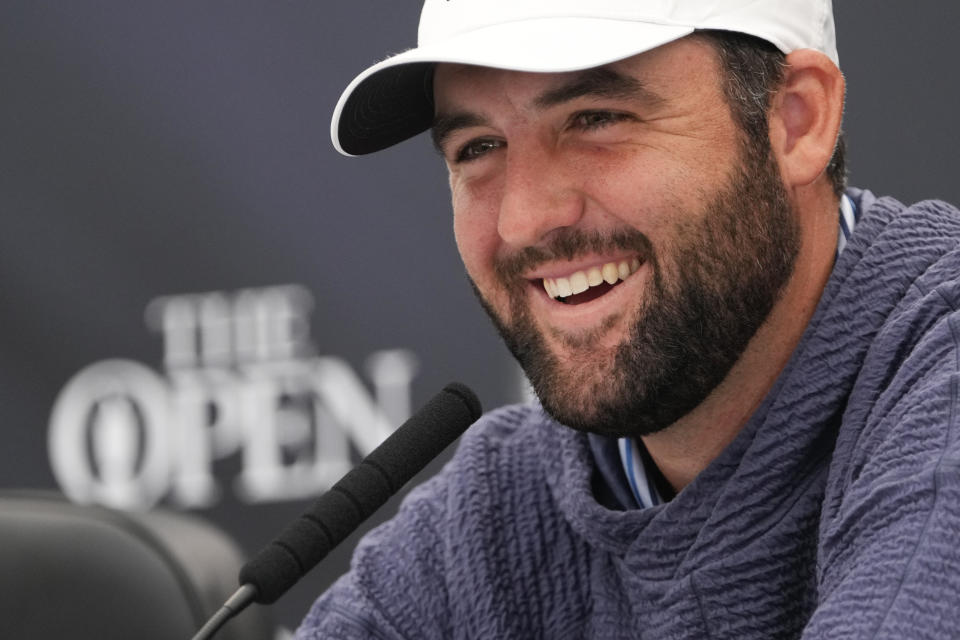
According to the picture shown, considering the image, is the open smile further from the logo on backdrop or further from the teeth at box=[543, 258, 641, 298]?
the logo on backdrop

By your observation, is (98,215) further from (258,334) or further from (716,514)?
(716,514)

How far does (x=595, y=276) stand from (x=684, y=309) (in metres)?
0.07

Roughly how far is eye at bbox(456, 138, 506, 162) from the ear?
219mm

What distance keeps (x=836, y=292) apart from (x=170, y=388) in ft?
4.31

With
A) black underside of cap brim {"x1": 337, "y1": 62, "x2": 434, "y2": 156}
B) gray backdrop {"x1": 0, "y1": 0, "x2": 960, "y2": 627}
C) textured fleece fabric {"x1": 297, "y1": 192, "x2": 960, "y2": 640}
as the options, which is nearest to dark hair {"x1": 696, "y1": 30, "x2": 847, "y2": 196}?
textured fleece fabric {"x1": 297, "y1": 192, "x2": 960, "y2": 640}

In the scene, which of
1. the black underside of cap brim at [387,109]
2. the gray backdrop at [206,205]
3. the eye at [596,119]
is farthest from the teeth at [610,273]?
the gray backdrop at [206,205]

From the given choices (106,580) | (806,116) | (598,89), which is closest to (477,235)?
(598,89)

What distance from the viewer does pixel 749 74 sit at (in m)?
1.04

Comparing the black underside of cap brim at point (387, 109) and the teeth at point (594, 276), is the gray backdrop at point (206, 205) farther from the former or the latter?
the teeth at point (594, 276)

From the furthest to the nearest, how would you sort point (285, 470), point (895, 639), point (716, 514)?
point (285, 470) → point (716, 514) → point (895, 639)

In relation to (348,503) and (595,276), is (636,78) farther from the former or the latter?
(348,503)

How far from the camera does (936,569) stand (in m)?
0.72

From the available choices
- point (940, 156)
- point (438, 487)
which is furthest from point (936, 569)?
point (940, 156)

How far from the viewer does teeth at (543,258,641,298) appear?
1047 millimetres
